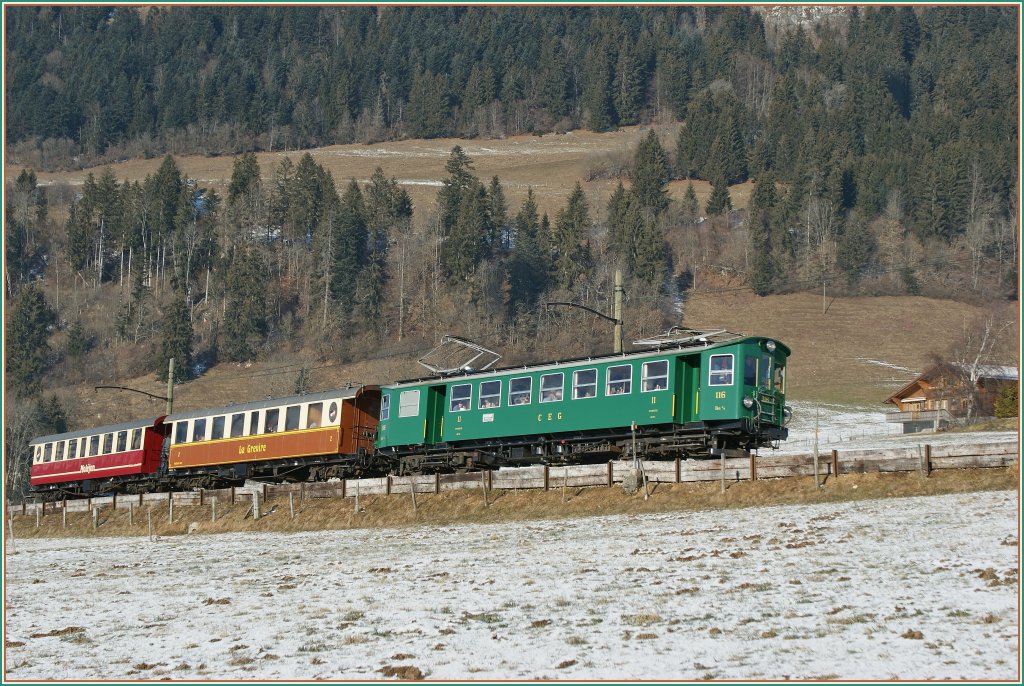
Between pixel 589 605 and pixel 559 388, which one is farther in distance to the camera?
pixel 559 388

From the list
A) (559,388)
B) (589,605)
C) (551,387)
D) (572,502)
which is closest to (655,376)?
(559,388)

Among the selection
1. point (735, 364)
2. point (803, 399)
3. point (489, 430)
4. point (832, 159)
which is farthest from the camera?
point (832, 159)

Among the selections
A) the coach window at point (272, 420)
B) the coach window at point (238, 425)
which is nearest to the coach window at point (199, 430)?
the coach window at point (238, 425)

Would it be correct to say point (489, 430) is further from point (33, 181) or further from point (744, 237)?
point (33, 181)

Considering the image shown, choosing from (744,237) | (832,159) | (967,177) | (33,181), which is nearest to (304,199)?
(33,181)

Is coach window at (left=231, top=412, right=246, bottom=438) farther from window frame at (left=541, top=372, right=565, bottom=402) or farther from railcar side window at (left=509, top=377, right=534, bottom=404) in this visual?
window frame at (left=541, top=372, right=565, bottom=402)

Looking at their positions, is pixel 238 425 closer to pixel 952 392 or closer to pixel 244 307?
pixel 952 392

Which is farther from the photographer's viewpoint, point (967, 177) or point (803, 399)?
point (967, 177)

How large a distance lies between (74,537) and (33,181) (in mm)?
147332

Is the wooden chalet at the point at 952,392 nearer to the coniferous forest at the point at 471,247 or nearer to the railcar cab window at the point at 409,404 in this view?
the railcar cab window at the point at 409,404

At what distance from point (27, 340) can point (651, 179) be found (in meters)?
86.0

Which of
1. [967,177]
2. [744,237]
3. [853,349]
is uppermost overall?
[967,177]

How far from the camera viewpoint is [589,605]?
2005 cm

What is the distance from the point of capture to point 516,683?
51.6 ft
